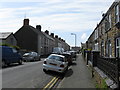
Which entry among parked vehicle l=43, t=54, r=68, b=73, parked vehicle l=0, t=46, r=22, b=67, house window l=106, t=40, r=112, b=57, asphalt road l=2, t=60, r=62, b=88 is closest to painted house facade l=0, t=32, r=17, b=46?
parked vehicle l=0, t=46, r=22, b=67

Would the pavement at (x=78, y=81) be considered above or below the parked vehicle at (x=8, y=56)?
below

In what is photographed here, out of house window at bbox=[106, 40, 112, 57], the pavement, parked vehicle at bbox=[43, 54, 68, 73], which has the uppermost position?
house window at bbox=[106, 40, 112, 57]

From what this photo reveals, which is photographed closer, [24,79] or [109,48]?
[24,79]

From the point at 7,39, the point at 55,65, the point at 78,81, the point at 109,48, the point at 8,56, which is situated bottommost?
the point at 78,81

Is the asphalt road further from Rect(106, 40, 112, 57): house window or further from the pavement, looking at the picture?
Rect(106, 40, 112, 57): house window

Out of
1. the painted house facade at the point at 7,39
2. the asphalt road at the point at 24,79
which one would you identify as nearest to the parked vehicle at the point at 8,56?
the asphalt road at the point at 24,79

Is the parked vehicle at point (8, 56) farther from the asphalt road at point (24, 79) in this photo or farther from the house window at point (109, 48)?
the house window at point (109, 48)

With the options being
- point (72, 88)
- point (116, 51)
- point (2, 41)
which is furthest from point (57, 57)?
point (2, 41)

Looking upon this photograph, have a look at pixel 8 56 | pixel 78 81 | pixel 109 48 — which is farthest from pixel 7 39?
pixel 78 81

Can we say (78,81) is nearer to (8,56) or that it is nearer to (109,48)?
(109,48)

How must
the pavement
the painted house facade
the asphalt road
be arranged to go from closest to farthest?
the asphalt road, the pavement, the painted house facade

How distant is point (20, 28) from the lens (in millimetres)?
47531

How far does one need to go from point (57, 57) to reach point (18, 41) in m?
36.3

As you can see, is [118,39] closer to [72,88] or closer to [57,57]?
[57,57]
